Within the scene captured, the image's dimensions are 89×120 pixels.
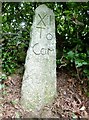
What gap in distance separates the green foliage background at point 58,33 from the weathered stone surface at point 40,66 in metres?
0.32

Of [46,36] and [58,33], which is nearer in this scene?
[46,36]

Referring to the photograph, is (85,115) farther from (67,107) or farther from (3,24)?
(3,24)

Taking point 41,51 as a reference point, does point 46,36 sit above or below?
above

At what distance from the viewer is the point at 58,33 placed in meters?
3.84

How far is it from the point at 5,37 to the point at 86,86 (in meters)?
1.47

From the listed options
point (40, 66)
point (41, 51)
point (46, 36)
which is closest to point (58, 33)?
point (46, 36)

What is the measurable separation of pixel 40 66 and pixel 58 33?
2.90ft

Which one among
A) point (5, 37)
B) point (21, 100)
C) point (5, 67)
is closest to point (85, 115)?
point (21, 100)

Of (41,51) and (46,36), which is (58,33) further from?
(41,51)

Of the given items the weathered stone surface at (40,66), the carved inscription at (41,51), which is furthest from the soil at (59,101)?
the carved inscription at (41,51)

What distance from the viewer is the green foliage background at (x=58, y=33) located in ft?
11.4

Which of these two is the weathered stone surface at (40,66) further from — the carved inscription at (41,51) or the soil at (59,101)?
the soil at (59,101)

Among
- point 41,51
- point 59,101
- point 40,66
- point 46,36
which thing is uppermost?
point 46,36

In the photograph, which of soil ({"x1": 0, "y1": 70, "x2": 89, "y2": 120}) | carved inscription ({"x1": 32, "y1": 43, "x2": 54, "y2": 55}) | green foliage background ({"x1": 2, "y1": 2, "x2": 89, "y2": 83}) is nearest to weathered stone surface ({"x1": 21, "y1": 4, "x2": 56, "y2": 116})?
carved inscription ({"x1": 32, "y1": 43, "x2": 54, "y2": 55})
